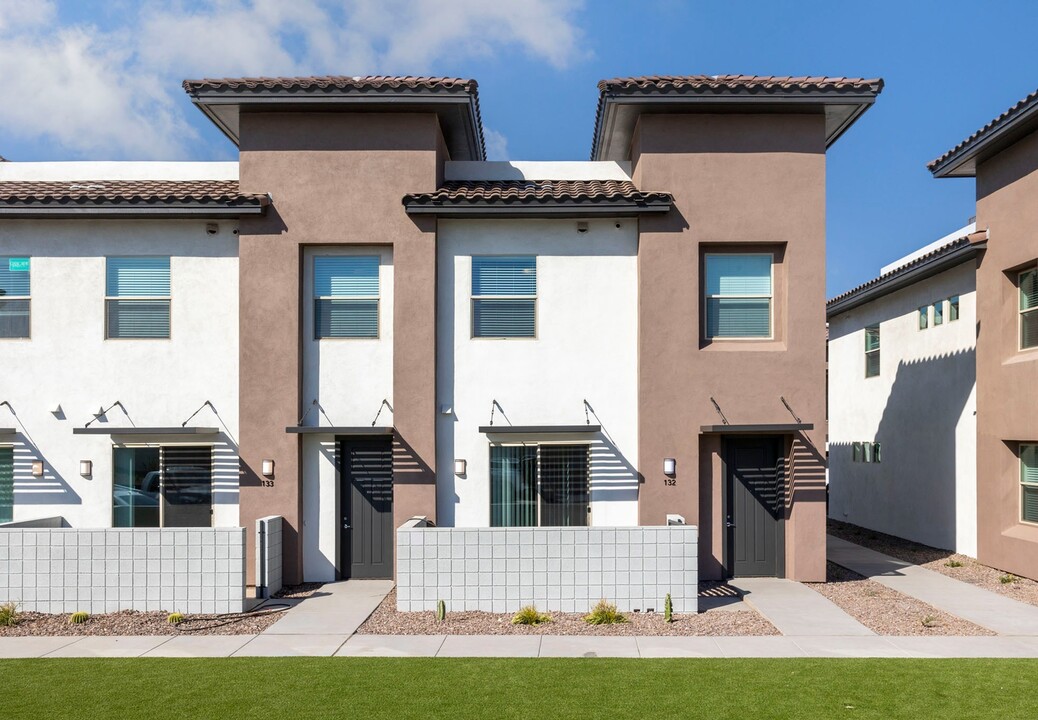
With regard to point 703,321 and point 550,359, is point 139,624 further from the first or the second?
point 703,321

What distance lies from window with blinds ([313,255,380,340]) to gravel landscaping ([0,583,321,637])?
4.83 m

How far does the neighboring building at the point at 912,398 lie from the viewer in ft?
54.8

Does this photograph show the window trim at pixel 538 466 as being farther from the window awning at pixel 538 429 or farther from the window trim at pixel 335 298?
the window trim at pixel 335 298

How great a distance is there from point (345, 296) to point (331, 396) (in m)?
1.74

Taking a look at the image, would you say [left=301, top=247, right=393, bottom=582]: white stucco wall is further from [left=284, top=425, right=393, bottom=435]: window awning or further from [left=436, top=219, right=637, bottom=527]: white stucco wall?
[left=436, top=219, right=637, bottom=527]: white stucco wall

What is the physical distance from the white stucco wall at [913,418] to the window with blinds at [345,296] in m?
11.8

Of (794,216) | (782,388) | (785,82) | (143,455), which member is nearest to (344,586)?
(143,455)

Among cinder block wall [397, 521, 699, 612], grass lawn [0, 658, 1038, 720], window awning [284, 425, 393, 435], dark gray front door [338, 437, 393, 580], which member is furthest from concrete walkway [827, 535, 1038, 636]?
window awning [284, 425, 393, 435]

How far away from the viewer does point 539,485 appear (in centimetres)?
1403

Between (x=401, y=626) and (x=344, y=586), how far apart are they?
9.05 ft

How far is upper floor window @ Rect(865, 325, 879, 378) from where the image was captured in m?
21.7

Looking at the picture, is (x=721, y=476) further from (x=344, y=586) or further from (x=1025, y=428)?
(x=344, y=586)

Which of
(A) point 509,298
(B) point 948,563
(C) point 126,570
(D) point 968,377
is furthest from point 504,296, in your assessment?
(B) point 948,563

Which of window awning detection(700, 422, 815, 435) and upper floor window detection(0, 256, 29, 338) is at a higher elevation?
upper floor window detection(0, 256, 29, 338)
